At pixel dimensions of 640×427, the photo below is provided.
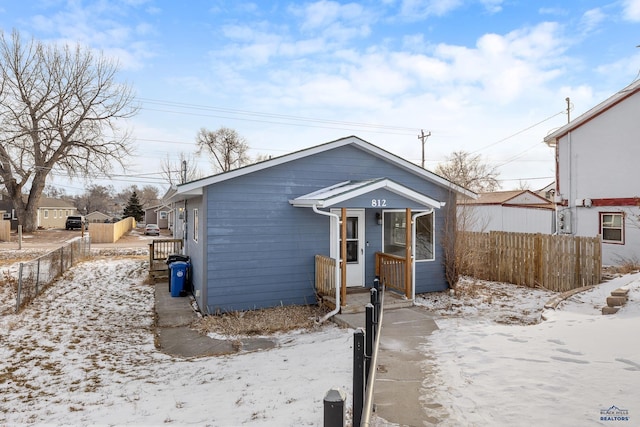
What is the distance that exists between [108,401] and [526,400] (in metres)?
4.47

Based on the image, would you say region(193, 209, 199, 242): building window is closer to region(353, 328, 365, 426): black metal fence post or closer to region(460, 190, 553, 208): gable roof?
region(353, 328, 365, 426): black metal fence post

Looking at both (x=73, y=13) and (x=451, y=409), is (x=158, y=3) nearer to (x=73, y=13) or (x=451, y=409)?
(x=73, y=13)

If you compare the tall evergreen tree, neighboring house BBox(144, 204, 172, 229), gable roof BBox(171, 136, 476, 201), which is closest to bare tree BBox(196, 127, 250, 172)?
neighboring house BBox(144, 204, 172, 229)

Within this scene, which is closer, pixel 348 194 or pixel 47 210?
pixel 348 194

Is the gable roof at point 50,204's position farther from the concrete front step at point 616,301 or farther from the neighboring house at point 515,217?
the concrete front step at point 616,301

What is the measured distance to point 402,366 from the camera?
15.5ft

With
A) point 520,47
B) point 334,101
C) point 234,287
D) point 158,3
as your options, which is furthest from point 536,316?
point 158,3

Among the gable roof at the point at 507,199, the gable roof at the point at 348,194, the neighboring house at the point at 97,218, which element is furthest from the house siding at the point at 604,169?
the neighboring house at the point at 97,218

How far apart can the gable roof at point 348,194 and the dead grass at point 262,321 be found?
2402 mm

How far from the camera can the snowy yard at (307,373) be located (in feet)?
11.5

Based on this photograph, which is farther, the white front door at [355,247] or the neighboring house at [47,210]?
the neighboring house at [47,210]

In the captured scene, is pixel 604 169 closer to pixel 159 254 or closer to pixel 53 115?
pixel 159 254

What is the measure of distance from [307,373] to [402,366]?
120cm

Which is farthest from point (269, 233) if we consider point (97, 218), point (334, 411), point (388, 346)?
point (97, 218)
